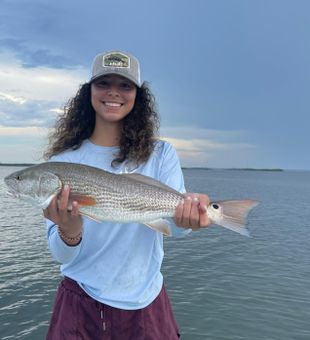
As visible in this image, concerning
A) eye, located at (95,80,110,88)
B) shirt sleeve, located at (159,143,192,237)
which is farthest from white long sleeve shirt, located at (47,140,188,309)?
eye, located at (95,80,110,88)

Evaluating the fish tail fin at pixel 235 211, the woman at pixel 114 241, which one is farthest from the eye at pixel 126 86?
the fish tail fin at pixel 235 211

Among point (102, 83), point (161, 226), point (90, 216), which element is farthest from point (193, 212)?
point (102, 83)

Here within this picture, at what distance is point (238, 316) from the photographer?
1152 cm

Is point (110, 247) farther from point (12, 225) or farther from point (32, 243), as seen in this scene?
point (12, 225)

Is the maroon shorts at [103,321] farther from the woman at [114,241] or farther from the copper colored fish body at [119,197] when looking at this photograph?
the copper colored fish body at [119,197]

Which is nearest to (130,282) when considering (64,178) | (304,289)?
(64,178)

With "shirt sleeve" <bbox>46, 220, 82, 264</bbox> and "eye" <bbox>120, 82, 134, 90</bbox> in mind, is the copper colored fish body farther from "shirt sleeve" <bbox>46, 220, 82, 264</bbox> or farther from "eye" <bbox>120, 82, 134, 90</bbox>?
"eye" <bbox>120, 82, 134, 90</bbox>

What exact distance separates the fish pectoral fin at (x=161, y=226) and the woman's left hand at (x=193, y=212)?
139 millimetres

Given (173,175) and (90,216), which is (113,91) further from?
(90,216)

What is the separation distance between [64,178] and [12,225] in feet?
78.4

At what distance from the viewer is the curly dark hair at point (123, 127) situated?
4043 millimetres

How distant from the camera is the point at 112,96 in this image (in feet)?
13.1

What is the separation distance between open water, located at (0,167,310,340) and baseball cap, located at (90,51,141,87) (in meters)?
8.26

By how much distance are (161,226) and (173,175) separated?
535 millimetres
